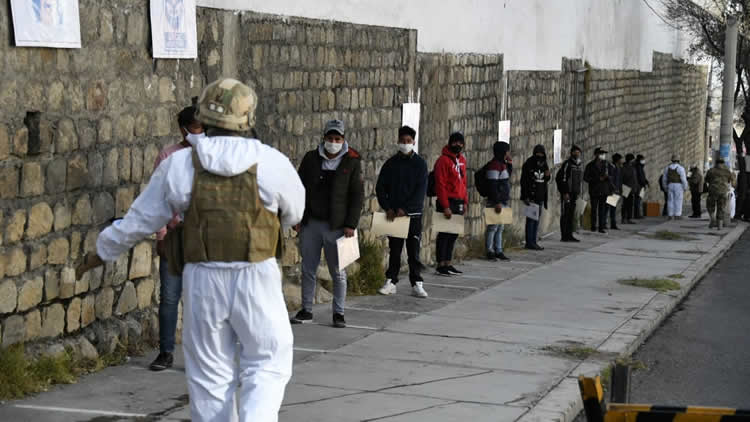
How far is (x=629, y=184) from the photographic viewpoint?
28.2m

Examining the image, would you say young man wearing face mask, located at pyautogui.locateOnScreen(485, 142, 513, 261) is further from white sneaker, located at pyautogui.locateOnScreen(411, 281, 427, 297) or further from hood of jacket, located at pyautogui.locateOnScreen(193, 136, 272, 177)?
hood of jacket, located at pyautogui.locateOnScreen(193, 136, 272, 177)

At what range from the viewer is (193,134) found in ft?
26.5

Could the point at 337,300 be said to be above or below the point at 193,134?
below

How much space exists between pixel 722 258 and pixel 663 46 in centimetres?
2127

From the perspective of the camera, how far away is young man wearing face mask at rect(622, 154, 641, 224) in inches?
1102

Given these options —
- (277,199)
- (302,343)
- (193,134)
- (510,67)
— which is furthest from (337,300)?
(510,67)

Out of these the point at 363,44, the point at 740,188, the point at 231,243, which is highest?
the point at 363,44

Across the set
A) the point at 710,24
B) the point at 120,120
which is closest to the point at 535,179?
the point at 120,120

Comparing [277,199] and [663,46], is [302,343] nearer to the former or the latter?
[277,199]

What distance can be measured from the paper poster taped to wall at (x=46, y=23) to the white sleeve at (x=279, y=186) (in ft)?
9.24

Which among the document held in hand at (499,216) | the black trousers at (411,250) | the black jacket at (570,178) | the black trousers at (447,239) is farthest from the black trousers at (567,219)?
the black trousers at (411,250)

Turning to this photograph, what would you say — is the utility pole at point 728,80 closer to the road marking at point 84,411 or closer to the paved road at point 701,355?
the paved road at point 701,355

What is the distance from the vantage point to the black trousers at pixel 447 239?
46.4 feet

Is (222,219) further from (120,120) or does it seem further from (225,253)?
(120,120)
